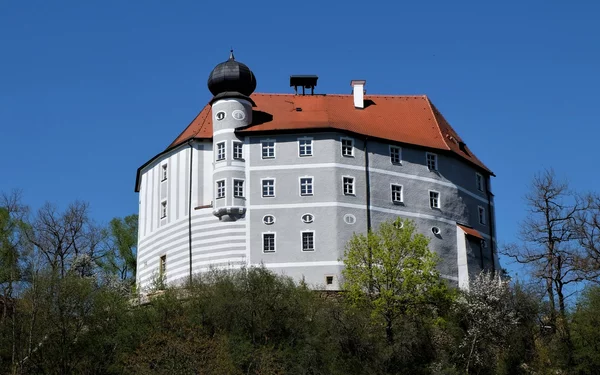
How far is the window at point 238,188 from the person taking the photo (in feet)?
175

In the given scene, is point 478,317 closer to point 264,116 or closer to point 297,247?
point 297,247

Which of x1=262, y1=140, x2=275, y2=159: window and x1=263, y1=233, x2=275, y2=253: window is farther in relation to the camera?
x1=262, y1=140, x2=275, y2=159: window

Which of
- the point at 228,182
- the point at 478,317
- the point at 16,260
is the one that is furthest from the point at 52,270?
the point at 478,317

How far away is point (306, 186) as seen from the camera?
53.6 metres

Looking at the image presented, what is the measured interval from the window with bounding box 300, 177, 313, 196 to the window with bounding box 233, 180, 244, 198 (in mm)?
2849

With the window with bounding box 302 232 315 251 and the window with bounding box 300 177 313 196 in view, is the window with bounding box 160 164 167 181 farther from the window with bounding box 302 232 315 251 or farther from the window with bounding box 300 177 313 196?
the window with bounding box 302 232 315 251

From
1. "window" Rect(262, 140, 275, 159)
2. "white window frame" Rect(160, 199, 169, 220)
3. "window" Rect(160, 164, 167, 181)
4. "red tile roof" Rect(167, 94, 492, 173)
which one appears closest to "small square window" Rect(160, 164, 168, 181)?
"window" Rect(160, 164, 167, 181)

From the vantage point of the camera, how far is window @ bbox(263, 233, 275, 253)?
173 feet

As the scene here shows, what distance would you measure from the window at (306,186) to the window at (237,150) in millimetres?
3229

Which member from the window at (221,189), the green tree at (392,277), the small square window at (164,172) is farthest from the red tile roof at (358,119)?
the green tree at (392,277)

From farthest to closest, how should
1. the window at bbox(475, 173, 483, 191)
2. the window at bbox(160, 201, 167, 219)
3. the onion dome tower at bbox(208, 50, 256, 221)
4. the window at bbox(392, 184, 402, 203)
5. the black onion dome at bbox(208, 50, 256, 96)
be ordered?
the window at bbox(475, 173, 483, 191)
the window at bbox(160, 201, 167, 219)
the black onion dome at bbox(208, 50, 256, 96)
the window at bbox(392, 184, 402, 203)
the onion dome tower at bbox(208, 50, 256, 221)

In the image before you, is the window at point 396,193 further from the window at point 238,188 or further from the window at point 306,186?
the window at point 238,188

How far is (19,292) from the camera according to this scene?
4572 centimetres

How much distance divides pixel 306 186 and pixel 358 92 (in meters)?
8.11
